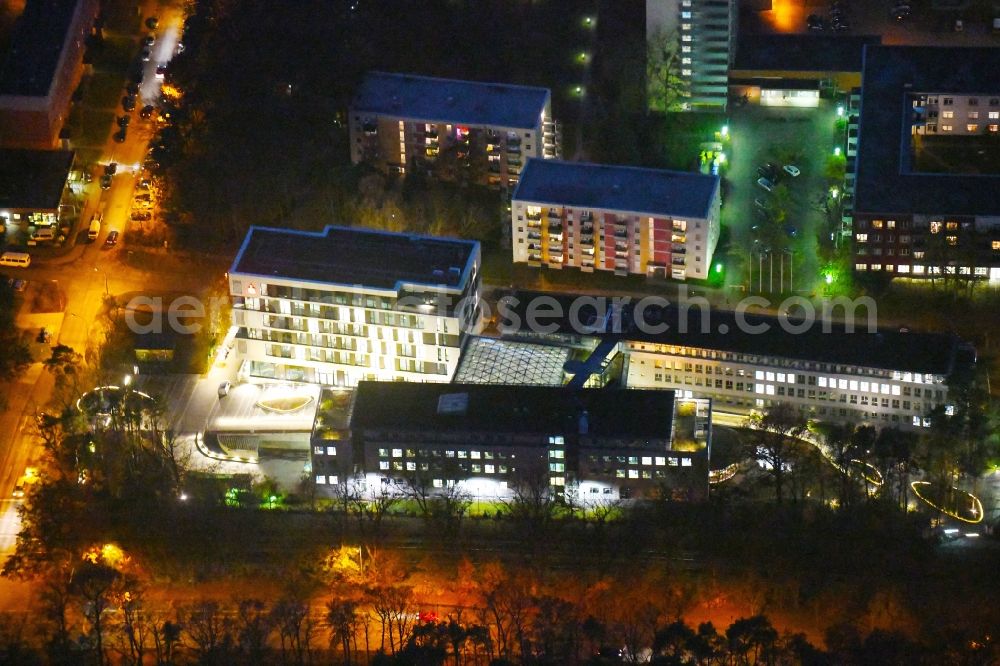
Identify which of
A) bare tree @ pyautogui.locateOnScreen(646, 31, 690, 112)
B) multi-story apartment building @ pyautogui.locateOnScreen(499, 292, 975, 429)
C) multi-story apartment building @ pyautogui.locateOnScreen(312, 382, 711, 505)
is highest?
bare tree @ pyautogui.locateOnScreen(646, 31, 690, 112)

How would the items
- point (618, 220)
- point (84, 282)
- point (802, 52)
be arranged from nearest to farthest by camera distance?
point (618, 220)
point (84, 282)
point (802, 52)

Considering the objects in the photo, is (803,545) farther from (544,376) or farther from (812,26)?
(812,26)

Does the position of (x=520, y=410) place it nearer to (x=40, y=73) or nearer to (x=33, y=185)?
(x=33, y=185)

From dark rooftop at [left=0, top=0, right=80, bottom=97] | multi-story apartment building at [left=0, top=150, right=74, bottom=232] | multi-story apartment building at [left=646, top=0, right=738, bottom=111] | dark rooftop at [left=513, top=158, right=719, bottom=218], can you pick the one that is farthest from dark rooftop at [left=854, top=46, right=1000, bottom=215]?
dark rooftop at [left=0, top=0, right=80, bottom=97]

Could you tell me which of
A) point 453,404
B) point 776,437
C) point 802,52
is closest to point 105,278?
point 453,404

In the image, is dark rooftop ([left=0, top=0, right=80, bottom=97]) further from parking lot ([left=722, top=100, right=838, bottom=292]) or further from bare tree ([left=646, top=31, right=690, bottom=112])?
parking lot ([left=722, top=100, right=838, bottom=292])

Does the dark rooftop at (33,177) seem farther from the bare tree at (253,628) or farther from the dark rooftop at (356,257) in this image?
the bare tree at (253,628)

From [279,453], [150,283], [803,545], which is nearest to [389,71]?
[150,283]
